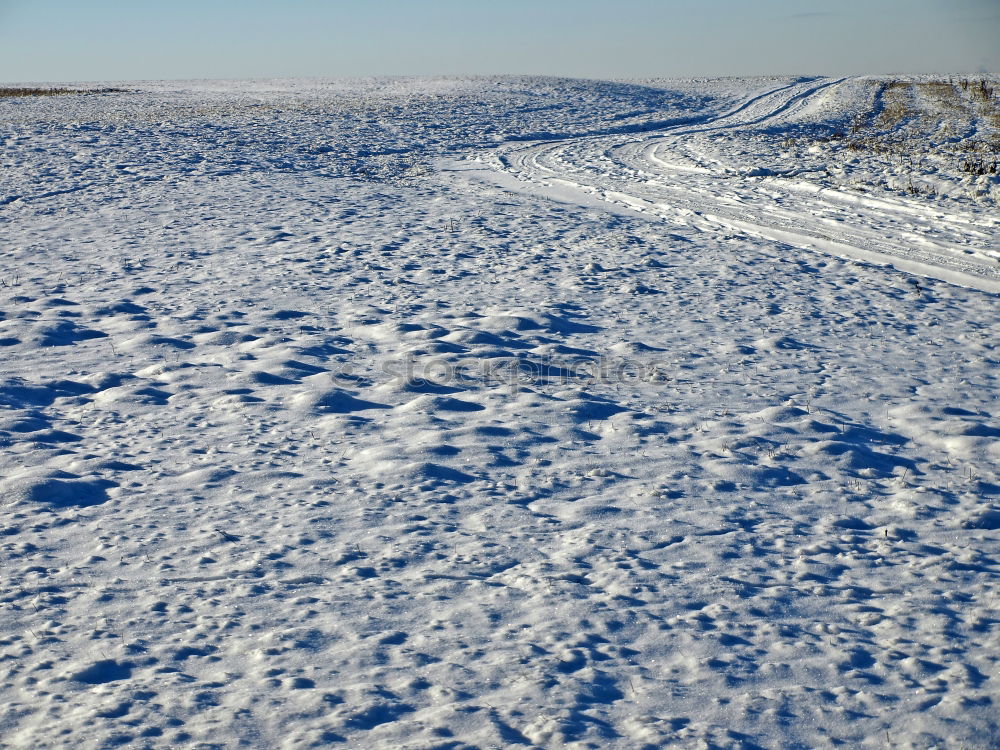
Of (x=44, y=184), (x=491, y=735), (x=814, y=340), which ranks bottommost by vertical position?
(x=491, y=735)

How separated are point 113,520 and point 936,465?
482 centimetres

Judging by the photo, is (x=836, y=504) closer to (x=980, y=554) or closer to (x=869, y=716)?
(x=980, y=554)

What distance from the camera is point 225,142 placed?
843 inches

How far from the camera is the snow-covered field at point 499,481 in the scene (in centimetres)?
347

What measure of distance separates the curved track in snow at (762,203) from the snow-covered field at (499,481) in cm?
14

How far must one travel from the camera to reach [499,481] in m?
5.28

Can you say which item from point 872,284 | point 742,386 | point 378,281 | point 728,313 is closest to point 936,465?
point 742,386
